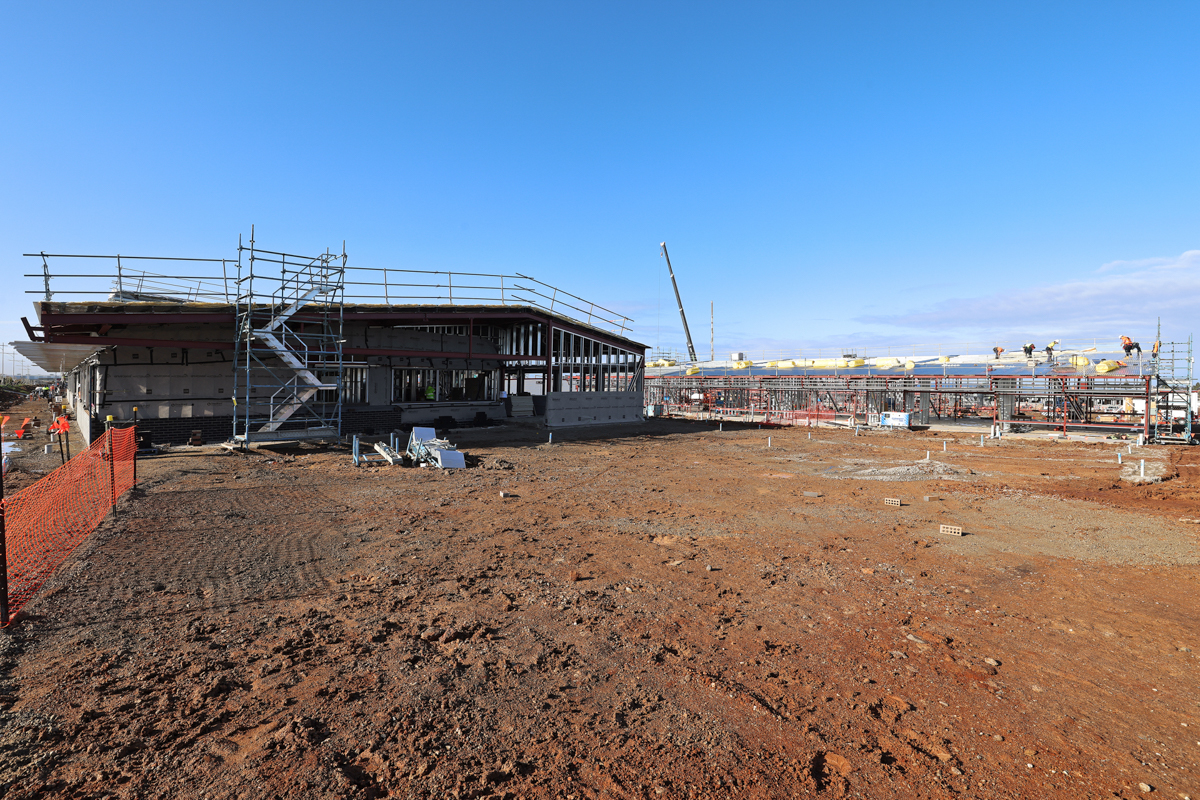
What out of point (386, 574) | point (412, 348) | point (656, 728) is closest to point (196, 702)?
point (386, 574)

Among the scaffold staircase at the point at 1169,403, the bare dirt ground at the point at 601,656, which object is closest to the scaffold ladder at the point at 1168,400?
the scaffold staircase at the point at 1169,403

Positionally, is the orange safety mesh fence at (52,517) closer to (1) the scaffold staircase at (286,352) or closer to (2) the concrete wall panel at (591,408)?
(1) the scaffold staircase at (286,352)

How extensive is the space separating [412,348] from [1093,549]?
24885mm

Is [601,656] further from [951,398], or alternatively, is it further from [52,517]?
[951,398]

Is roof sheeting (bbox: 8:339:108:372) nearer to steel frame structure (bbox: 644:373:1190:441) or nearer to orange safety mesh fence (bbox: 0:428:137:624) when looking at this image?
orange safety mesh fence (bbox: 0:428:137:624)

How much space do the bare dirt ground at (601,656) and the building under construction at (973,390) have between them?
21938 mm

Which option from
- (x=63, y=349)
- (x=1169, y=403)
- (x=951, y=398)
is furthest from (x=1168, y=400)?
(x=63, y=349)

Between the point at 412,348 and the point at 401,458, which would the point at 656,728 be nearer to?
the point at 401,458

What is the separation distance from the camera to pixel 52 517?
866cm

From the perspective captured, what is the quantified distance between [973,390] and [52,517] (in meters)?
36.4

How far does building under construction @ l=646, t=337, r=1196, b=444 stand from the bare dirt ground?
21.9 meters

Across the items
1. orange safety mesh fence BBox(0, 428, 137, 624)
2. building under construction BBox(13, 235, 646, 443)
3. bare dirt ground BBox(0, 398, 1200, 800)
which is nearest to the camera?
bare dirt ground BBox(0, 398, 1200, 800)

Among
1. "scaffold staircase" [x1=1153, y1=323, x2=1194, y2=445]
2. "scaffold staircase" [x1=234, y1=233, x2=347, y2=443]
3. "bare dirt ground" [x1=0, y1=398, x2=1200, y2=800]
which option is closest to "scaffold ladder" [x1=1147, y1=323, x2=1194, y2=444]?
"scaffold staircase" [x1=1153, y1=323, x2=1194, y2=445]

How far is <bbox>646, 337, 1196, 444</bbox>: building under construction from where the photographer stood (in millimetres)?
26594
